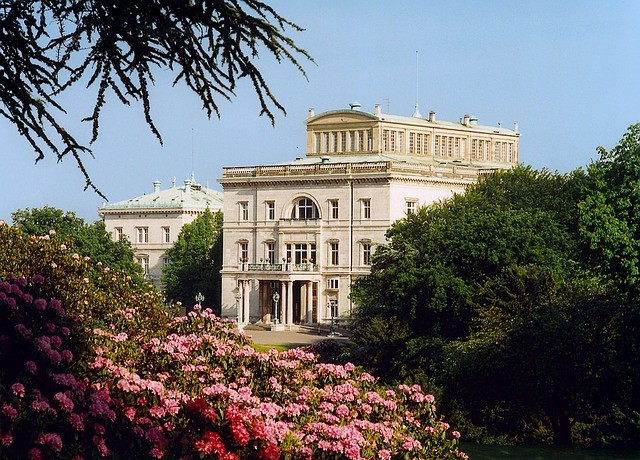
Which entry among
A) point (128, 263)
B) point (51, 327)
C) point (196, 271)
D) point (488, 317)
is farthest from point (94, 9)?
point (196, 271)

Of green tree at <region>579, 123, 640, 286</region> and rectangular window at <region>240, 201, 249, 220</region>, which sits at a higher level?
rectangular window at <region>240, 201, 249, 220</region>

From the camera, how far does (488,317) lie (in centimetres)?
4369

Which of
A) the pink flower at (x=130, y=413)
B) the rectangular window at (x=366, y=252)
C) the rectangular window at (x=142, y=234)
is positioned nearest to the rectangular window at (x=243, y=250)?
the rectangular window at (x=366, y=252)

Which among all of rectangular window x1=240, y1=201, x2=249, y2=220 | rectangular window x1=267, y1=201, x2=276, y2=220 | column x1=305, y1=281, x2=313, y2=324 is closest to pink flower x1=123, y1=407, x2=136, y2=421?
column x1=305, y1=281, x2=313, y2=324

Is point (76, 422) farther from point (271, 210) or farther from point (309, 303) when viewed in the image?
point (271, 210)

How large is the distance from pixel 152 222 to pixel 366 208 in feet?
94.0

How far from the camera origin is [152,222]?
112938 mm

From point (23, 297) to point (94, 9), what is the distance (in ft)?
21.0

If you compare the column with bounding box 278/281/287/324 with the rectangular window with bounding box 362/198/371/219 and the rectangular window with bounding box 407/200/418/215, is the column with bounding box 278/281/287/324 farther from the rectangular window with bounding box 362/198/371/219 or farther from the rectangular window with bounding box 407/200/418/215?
the rectangular window with bounding box 407/200/418/215

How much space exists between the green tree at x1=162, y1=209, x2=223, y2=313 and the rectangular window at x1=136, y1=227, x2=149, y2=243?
18.3 feet

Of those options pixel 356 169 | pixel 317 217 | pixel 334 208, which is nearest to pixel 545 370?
pixel 356 169

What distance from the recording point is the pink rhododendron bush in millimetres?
15117

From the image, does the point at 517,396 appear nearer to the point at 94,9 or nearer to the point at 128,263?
the point at 94,9

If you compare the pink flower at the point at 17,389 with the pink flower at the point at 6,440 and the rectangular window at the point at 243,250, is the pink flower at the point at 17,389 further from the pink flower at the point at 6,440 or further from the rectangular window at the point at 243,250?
the rectangular window at the point at 243,250
